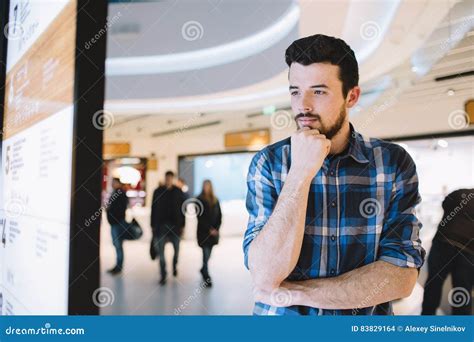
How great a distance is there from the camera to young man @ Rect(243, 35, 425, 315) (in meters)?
0.99

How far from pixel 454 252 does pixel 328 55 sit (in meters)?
1.07

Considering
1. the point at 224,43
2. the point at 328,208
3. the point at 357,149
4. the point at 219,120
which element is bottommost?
the point at 328,208

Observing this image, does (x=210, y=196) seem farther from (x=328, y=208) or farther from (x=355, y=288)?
(x=355, y=288)

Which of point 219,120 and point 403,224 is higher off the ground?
point 219,120

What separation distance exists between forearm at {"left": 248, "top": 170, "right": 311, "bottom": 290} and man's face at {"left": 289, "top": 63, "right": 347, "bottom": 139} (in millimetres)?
280

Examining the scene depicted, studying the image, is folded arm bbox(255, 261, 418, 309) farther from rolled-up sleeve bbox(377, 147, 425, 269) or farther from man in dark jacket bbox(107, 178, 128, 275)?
man in dark jacket bbox(107, 178, 128, 275)

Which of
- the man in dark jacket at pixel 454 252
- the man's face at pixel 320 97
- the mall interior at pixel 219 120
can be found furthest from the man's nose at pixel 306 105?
the man in dark jacket at pixel 454 252

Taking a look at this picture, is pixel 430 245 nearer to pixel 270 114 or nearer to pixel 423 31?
pixel 270 114

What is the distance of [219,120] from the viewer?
1.75 metres

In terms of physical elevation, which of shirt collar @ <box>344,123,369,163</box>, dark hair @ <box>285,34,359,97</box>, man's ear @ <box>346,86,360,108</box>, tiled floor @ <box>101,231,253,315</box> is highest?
dark hair @ <box>285,34,359,97</box>

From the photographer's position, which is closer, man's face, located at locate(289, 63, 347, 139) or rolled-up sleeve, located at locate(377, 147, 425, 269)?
rolled-up sleeve, located at locate(377, 147, 425, 269)

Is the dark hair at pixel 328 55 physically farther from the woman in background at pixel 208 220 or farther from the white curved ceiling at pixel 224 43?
the woman in background at pixel 208 220

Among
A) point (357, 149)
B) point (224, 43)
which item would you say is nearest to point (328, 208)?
point (357, 149)

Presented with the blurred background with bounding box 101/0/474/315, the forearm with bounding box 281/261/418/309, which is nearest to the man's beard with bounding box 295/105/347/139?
the blurred background with bounding box 101/0/474/315
